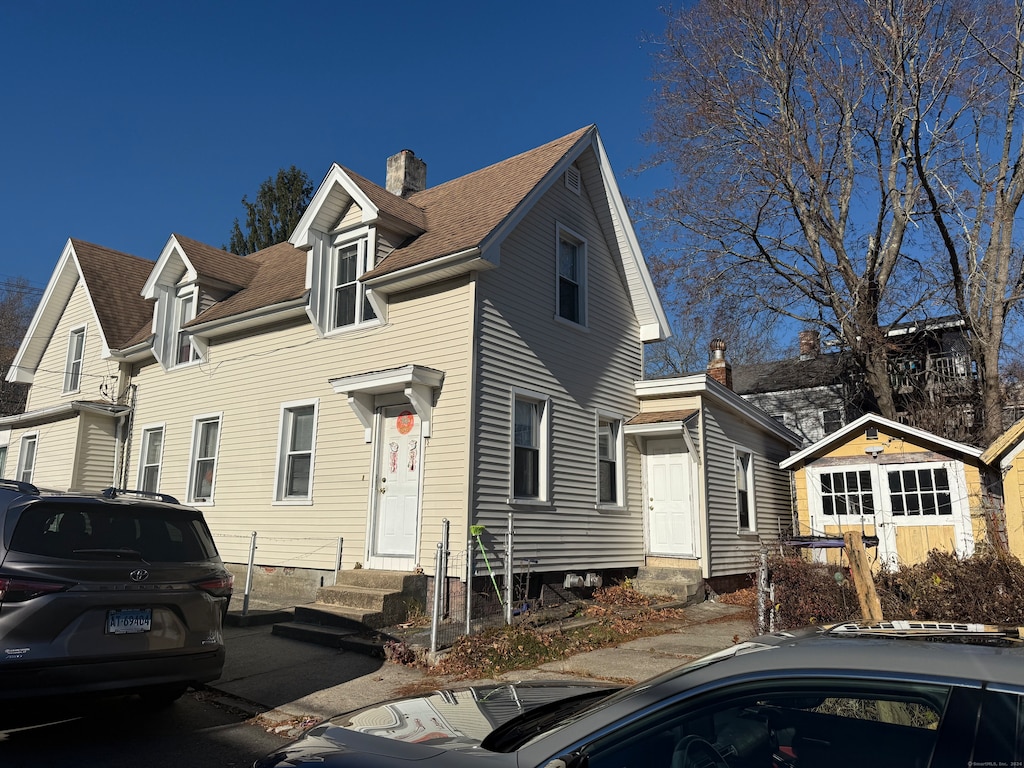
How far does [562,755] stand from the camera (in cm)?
233

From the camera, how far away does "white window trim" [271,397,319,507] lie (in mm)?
12375

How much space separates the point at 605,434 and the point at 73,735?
9.59 metres

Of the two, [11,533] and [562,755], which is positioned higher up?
[11,533]

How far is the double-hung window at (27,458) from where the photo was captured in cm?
1908

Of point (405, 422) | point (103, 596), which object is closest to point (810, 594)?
point (405, 422)

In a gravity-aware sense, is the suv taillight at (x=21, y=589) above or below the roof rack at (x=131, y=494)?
below

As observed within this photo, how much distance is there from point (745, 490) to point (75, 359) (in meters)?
17.8

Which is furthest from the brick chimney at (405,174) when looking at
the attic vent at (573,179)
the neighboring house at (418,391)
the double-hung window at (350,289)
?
the attic vent at (573,179)

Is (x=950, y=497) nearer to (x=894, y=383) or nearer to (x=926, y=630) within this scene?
(x=894, y=383)

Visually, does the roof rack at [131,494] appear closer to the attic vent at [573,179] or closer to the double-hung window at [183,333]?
the attic vent at [573,179]

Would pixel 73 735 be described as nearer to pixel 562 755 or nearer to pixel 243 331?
pixel 562 755

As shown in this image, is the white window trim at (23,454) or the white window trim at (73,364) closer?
the white window trim at (23,454)

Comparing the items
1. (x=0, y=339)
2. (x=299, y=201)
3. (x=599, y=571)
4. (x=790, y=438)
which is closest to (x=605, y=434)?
(x=599, y=571)

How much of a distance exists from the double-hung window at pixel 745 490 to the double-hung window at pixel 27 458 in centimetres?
1803
